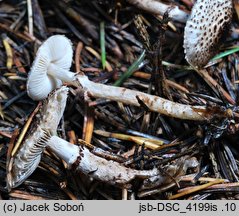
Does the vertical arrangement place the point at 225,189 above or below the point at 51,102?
below

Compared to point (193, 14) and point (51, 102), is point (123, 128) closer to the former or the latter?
point (51, 102)

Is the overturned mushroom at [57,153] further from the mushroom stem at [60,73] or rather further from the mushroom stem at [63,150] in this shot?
the mushroom stem at [60,73]

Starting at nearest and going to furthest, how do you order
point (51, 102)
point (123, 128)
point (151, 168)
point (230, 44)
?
1. point (51, 102)
2. point (151, 168)
3. point (123, 128)
4. point (230, 44)

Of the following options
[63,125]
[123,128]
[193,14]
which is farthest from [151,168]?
[193,14]

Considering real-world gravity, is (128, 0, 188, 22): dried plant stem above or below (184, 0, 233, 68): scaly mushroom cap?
above

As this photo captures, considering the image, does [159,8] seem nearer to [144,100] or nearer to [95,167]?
[144,100]

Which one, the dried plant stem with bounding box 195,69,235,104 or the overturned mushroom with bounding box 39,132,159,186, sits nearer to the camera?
the overturned mushroom with bounding box 39,132,159,186

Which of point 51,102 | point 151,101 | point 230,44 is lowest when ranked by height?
point 51,102

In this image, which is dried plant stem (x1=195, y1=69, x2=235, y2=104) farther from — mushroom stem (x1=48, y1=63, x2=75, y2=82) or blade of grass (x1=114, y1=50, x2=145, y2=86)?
mushroom stem (x1=48, y1=63, x2=75, y2=82)

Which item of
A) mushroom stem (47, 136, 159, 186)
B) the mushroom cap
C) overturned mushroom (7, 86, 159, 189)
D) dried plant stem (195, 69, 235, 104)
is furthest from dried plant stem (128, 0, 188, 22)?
mushroom stem (47, 136, 159, 186)
